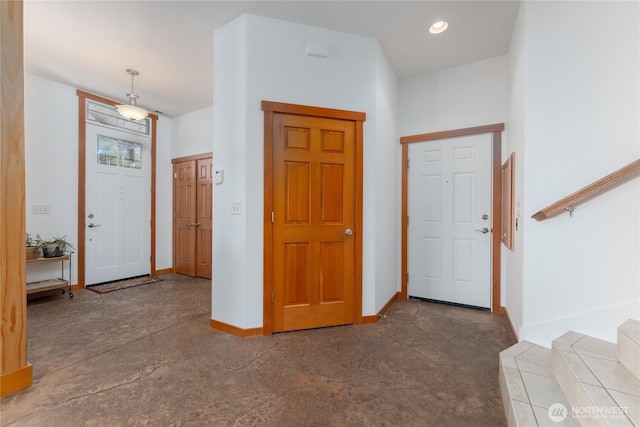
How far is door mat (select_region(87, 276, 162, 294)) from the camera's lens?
3.96 m

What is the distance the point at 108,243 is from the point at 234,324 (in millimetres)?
2986

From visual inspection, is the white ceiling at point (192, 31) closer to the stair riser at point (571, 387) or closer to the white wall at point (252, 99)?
the white wall at point (252, 99)

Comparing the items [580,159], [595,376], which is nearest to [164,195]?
[580,159]

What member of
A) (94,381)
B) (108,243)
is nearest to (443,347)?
(94,381)

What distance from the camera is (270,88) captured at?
2557 millimetres

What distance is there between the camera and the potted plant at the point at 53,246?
3.50 m

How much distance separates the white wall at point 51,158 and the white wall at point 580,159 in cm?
516

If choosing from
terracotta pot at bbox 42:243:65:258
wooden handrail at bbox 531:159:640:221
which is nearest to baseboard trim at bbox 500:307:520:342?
wooden handrail at bbox 531:159:640:221

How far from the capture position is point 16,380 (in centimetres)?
176

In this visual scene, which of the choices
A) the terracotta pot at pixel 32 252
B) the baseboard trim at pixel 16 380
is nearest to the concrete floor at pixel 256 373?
the baseboard trim at pixel 16 380

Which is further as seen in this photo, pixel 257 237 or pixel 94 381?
pixel 257 237

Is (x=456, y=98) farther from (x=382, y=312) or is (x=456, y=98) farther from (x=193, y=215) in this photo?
(x=193, y=215)

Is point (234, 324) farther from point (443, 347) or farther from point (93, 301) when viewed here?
point (93, 301)

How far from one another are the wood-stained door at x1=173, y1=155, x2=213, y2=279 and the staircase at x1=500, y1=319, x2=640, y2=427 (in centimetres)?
414
